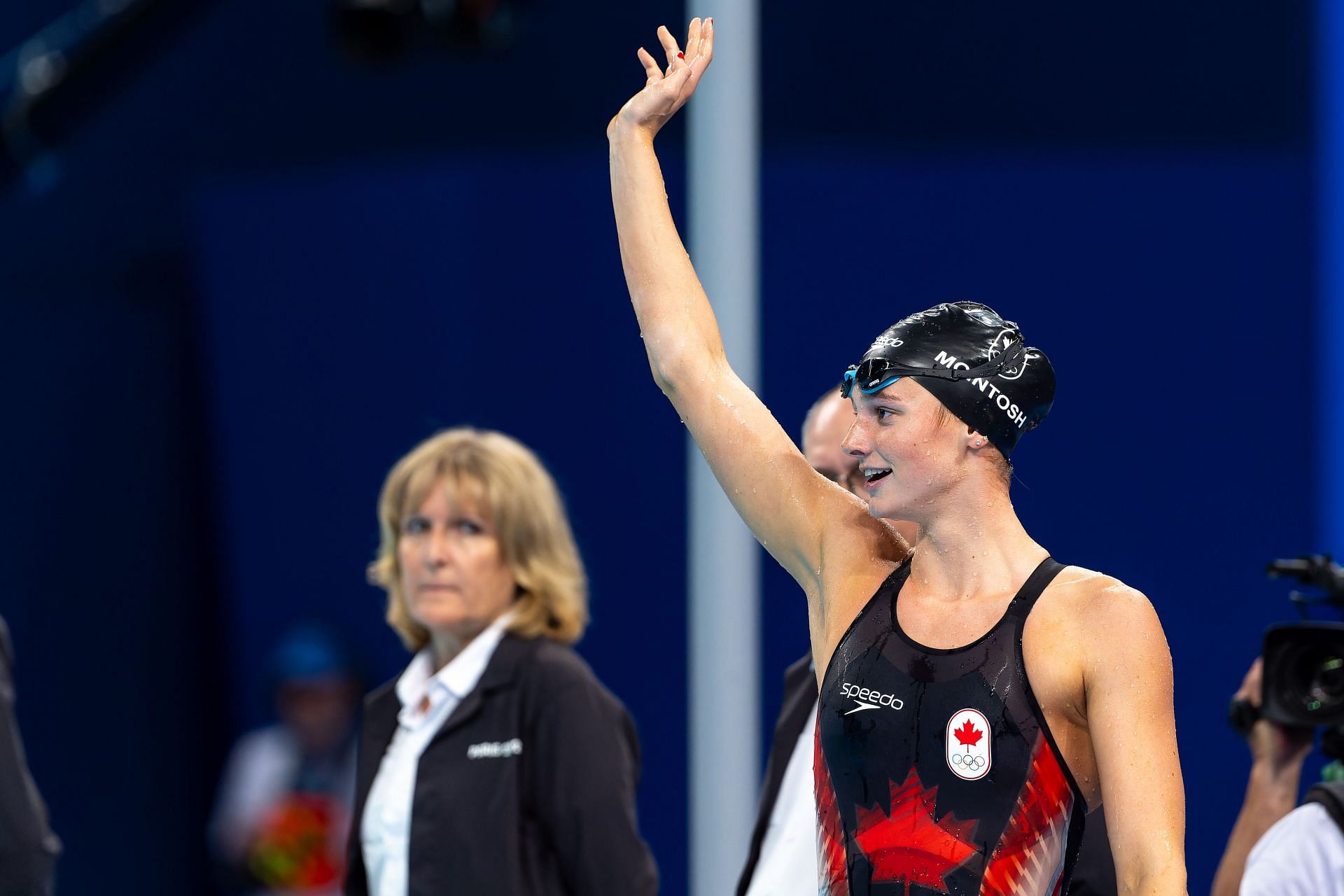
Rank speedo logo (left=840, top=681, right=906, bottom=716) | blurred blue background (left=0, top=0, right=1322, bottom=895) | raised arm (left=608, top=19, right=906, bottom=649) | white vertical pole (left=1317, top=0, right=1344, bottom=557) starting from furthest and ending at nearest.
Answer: blurred blue background (left=0, top=0, right=1322, bottom=895) < white vertical pole (left=1317, top=0, right=1344, bottom=557) < raised arm (left=608, top=19, right=906, bottom=649) < speedo logo (left=840, top=681, right=906, bottom=716)

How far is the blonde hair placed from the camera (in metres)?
3.87

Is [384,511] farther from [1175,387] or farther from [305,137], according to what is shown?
[305,137]

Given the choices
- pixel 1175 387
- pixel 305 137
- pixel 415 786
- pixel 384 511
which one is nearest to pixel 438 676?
pixel 415 786

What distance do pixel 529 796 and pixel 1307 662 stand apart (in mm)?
1588

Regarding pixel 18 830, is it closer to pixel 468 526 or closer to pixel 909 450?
pixel 468 526

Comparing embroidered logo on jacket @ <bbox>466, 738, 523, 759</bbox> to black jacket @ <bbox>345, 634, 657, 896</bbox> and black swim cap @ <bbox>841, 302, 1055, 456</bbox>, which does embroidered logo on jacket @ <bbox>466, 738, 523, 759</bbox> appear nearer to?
black jacket @ <bbox>345, 634, 657, 896</bbox>

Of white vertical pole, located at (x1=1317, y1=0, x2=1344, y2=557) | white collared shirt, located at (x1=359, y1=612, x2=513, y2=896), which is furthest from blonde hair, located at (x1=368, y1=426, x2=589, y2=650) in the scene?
white vertical pole, located at (x1=1317, y1=0, x2=1344, y2=557)

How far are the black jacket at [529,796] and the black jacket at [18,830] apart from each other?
673 mm

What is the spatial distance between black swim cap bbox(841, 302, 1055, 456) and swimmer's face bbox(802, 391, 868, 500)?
1.15 m

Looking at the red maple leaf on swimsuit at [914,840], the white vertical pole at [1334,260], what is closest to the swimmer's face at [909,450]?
the red maple leaf on swimsuit at [914,840]

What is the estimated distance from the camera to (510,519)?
389 centimetres

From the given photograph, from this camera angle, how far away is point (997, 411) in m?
2.31

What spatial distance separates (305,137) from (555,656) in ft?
16.1

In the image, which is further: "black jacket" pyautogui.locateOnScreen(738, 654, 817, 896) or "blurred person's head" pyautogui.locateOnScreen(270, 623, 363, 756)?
"blurred person's head" pyautogui.locateOnScreen(270, 623, 363, 756)
